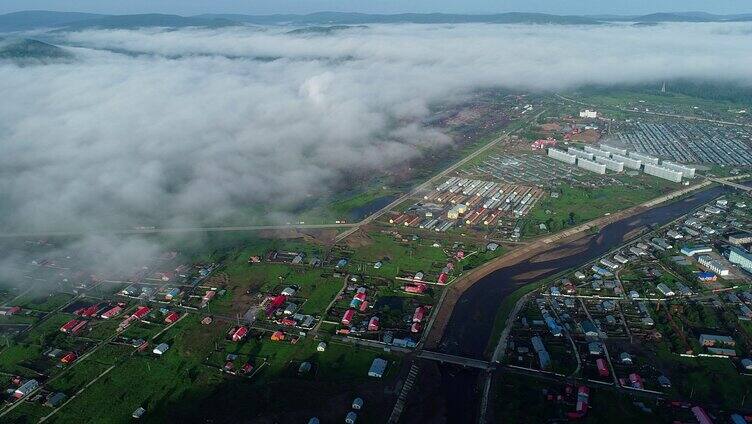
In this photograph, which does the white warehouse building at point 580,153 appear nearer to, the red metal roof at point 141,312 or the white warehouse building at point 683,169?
the white warehouse building at point 683,169

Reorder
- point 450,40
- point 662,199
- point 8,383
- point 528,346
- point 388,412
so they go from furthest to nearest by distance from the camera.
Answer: point 450,40 → point 662,199 → point 528,346 → point 8,383 → point 388,412

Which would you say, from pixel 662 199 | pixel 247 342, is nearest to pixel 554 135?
pixel 662 199

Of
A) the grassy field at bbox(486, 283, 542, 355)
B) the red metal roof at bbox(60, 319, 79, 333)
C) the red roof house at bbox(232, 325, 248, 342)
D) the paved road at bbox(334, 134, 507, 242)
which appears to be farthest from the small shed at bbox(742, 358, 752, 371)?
the red metal roof at bbox(60, 319, 79, 333)

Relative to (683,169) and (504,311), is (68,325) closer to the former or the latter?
(504,311)

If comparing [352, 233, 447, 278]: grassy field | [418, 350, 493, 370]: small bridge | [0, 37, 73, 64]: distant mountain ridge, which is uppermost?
[0, 37, 73, 64]: distant mountain ridge

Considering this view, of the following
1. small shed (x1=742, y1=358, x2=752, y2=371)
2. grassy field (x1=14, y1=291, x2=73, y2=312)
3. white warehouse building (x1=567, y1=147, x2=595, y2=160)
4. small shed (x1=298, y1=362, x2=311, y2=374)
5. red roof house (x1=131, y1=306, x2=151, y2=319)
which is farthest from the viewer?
white warehouse building (x1=567, y1=147, x2=595, y2=160)

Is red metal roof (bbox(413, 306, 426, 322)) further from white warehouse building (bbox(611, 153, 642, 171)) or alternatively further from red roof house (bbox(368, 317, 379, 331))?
white warehouse building (bbox(611, 153, 642, 171))

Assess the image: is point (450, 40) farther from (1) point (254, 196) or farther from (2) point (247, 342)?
(2) point (247, 342)

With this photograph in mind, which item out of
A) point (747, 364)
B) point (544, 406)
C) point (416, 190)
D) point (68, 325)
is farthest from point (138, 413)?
point (416, 190)

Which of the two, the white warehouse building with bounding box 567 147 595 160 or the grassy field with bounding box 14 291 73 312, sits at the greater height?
the white warehouse building with bounding box 567 147 595 160
